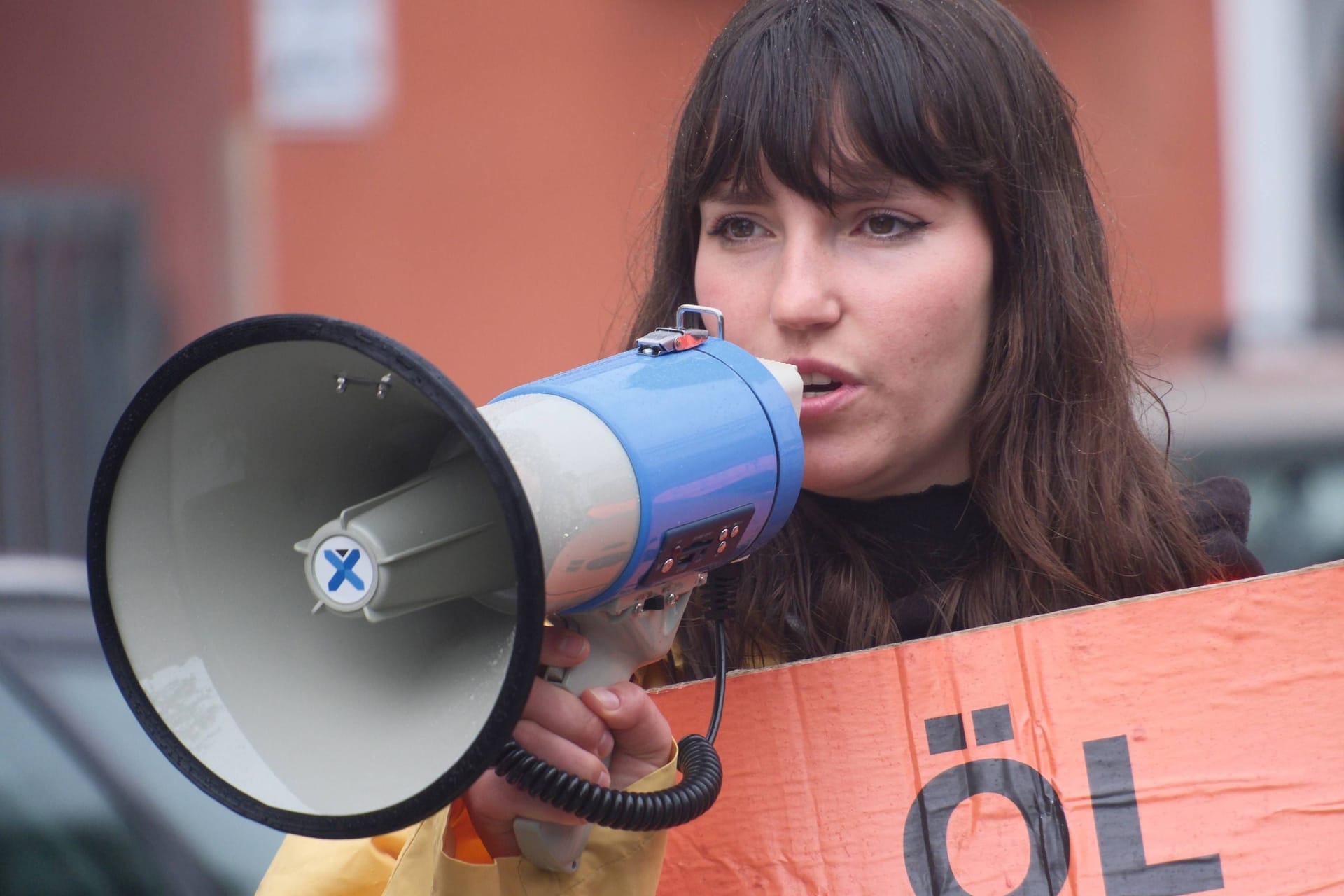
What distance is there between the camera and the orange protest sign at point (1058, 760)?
1612mm

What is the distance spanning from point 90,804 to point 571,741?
1.52 meters

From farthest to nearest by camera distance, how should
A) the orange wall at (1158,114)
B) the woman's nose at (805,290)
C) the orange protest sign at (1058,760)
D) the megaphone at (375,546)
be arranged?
the orange wall at (1158,114), the woman's nose at (805,290), the orange protest sign at (1058,760), the megaphone at (375,546)

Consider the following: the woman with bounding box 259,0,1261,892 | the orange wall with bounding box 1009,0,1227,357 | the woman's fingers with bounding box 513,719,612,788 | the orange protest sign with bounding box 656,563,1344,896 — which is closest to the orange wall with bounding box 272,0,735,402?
the orange wall with bounding box 1009,0,1227,357

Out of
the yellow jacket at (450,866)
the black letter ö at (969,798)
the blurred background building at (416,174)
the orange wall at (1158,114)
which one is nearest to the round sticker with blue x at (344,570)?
the yellow jacket at (450,866)

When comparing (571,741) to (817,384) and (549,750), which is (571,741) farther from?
(817,384)

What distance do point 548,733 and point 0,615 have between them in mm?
1851

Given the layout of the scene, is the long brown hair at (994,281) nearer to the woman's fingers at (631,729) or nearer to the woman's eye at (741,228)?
the woman's eye at (741,228)

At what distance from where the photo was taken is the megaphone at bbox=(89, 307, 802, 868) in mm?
1346

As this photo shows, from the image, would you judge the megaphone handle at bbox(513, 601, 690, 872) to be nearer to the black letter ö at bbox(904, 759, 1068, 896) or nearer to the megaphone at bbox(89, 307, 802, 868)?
the megaphone at bbox(89, 307, 802, 868)

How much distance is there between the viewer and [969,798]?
1651 millimetres

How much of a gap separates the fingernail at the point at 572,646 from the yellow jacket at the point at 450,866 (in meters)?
0.14

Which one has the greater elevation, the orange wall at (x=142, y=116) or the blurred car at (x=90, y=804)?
the orange wall at (x=142, y=116)

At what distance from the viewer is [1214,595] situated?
1.69m

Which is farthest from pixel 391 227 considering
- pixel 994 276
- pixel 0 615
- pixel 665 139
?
pixel 994 276
